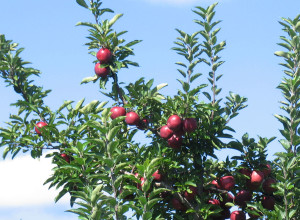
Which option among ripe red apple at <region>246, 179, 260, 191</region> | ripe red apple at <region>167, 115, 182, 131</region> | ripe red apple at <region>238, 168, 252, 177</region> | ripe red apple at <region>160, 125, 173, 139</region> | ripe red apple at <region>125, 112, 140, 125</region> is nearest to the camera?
ripe red apple at <region>167, 115, 182, 131</region>

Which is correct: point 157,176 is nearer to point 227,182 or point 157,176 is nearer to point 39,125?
point 227,182

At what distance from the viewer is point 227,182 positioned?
6.51 m

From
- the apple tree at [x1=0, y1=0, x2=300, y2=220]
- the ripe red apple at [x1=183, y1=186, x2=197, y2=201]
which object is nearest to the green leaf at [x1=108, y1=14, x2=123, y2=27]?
the apple tree at [x1=0, y1=0, x2=300, y2=220]

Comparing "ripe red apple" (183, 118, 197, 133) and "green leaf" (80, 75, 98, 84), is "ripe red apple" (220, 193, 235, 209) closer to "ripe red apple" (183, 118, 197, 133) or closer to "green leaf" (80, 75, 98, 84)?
"ripe red apple" (183, 118, 197, 133)

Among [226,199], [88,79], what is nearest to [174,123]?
[226,199]

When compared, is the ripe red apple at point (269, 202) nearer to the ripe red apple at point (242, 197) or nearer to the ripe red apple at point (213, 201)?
the ripe red apple at point (242, 197)

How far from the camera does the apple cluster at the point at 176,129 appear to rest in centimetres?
620

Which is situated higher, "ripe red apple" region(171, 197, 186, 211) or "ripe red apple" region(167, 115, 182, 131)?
"ripe red apple" region(167, 115, 182, 131)

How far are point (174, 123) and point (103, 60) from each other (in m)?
1.33

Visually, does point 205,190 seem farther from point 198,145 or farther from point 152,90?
point 152,90

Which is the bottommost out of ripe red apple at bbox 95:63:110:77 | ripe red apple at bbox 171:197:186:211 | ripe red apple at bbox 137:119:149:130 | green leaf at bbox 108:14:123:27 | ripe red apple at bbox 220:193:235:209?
ripe red apple at bbox 171:197:186:211

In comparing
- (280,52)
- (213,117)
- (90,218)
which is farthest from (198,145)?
(90,218)

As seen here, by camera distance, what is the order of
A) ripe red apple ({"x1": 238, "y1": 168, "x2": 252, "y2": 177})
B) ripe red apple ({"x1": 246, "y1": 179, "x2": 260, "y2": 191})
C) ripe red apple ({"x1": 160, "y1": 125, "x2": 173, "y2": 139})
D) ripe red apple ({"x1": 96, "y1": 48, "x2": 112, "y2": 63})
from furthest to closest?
ripe red apple ({"x1": 96, "y1": 48, "x2": 112, "y2": 63}), ripe red apple ({"x1": 238, "y1": 168, "x2": 252, "y2": 177}), ripe red apple ({"x1": 246, "y1": 179, "x2": 260, "y2": 191}), ripe red apple ({"x1": 160, "y1": 125, "x2": 173, "y2": 139})

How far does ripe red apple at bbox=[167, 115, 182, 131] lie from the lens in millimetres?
6188
